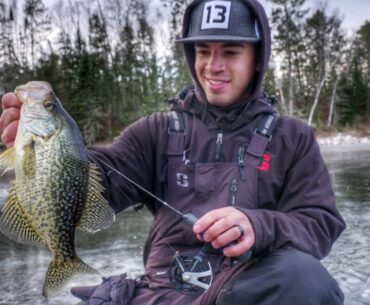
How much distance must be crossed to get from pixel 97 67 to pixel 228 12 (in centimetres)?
3654

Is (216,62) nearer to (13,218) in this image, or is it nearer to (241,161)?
(241,161)

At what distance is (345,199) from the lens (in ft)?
32.0

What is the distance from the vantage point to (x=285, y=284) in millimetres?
2658

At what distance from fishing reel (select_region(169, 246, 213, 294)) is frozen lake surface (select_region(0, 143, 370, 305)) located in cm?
205

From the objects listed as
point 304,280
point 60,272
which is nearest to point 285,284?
point 304,280

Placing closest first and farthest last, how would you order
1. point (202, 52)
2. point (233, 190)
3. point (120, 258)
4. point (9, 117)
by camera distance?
point (9, 117), point (233, 190), point (202, 52), point (120, 258)

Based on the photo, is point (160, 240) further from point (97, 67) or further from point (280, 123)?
point (97, 67)

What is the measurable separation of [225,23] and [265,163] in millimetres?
949

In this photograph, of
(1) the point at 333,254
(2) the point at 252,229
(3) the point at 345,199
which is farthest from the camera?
(3) the point at 345,199

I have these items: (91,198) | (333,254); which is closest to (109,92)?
(333,254)

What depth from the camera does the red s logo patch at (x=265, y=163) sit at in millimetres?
3254

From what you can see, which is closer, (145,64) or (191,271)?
(191,271)

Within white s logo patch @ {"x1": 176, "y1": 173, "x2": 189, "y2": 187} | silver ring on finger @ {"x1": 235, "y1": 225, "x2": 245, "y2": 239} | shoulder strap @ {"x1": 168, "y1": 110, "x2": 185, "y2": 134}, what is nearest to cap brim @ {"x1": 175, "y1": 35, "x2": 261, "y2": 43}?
shoulder strap @ {"x1": 168, "y1": 110, "x2": 185, "y2": 134}

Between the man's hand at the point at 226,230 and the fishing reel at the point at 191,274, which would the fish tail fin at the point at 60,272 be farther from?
the man's hand at the point at 226,230
